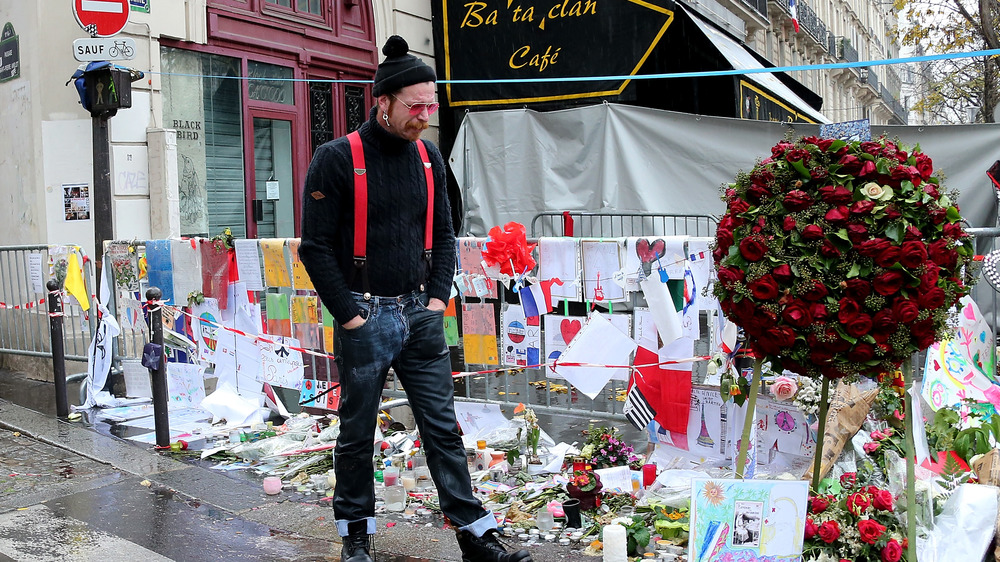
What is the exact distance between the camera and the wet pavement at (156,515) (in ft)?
14.4

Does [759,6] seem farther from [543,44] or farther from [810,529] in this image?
[810,529]

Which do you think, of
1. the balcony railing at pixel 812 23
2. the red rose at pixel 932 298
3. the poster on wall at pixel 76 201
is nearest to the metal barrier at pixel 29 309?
the poster on wall at pixel 76 201

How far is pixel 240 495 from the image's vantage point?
530cm

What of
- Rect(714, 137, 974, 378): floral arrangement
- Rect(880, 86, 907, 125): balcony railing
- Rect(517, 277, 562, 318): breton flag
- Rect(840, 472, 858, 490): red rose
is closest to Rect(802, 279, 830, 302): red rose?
Rect(714, 137, 974, 378): floral arrangement

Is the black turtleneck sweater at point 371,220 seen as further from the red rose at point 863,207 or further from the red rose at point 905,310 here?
the red rose at point 905,310

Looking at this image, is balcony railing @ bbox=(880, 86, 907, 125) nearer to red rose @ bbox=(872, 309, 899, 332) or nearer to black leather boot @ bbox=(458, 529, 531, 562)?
red rose @ bbox=(872, 309, 899, 332)

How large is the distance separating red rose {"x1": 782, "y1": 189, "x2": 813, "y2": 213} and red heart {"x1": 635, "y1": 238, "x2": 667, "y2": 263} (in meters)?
1.56

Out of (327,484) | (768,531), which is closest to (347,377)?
(327,484)

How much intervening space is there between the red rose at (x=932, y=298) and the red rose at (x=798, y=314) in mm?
395

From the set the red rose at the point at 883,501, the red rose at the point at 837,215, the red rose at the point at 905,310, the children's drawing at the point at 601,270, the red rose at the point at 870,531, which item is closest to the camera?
the red rose at the point at 905,310

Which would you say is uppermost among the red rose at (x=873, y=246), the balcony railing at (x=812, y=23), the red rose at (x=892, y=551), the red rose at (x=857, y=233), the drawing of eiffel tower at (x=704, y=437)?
the balcony railing at (x=812, y=23)

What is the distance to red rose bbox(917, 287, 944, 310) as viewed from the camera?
3.33 m

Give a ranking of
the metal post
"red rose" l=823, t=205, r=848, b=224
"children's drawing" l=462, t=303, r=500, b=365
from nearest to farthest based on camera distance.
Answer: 1. "red rose" l=823, t=205, r=848, b=224
2. "children's drawing" l=462, t=303, r=500, b=365
3. the metal post

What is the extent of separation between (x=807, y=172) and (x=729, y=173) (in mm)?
8102
